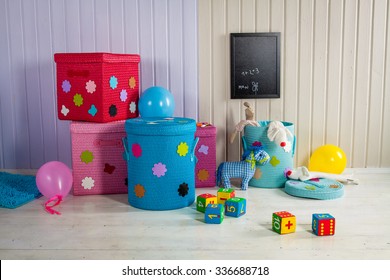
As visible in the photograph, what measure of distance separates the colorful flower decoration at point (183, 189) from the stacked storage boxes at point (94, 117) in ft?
1.54

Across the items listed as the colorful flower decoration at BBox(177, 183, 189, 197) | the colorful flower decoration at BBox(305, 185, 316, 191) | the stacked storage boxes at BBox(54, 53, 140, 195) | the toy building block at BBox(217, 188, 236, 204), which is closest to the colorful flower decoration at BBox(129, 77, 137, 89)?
the stacked storage boxes at BBox(54, 53, 140, 195)

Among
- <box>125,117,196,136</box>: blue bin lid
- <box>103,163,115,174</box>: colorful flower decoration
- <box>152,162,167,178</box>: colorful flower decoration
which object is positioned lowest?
<box>103,163,115,174</box>: colorful flower decoration

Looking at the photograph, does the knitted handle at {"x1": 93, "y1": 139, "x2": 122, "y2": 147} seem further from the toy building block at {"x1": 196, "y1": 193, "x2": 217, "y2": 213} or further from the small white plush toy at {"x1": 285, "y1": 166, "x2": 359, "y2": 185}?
the small white plush toy at {"x1": 285, "y1": 166, "x2": 359, "y2": 185}

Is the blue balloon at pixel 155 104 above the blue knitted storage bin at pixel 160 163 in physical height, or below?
above

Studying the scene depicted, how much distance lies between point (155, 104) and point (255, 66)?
793mm

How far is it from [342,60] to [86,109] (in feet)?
5.70

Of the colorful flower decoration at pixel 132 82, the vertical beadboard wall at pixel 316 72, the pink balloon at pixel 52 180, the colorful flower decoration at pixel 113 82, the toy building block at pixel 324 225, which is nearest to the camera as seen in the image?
the toy building block at pixel 324 225

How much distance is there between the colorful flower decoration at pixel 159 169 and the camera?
2521 mm

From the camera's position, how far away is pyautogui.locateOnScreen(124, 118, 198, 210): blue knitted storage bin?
2518 millimetres

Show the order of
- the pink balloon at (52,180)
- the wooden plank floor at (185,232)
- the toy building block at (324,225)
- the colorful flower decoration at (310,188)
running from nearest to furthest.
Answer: the wooden plank floor at (185,232) < the toy building block at (324,225) < the pink balloon at (52,180) < the colorful flower decoration at (310,188)

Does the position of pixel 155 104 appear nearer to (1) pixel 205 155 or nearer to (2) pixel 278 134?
(1) pixel 205 155

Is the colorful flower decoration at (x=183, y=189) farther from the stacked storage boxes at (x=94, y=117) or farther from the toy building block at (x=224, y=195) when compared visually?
the stacked storage boxes at (x=94, y=117)

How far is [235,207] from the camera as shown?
7.90ft

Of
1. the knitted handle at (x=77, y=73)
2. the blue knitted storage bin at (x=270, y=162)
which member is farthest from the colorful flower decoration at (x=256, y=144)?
the knitted handle at (x=77, y=73)
